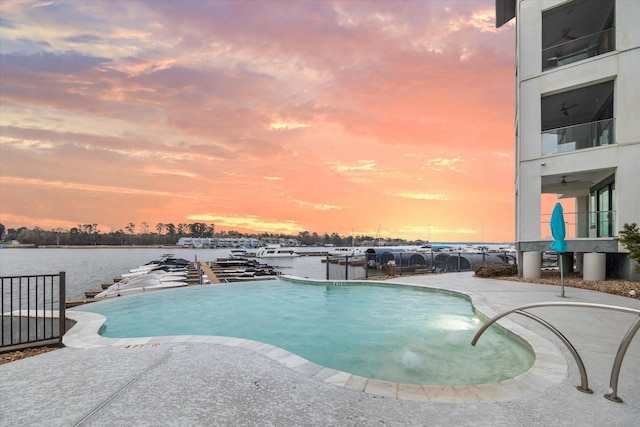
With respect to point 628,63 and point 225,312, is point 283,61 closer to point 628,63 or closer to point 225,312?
point 225,312

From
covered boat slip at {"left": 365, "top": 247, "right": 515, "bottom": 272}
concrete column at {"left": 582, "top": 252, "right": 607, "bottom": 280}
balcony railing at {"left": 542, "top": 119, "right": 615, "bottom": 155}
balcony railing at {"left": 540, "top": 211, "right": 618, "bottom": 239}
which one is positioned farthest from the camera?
covered boat slip at {"left": 365, "top": 247, "right": 515, "bottom": 272}

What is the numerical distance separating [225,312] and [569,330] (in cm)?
906

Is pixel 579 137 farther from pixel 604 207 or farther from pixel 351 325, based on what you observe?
pixel 351 325

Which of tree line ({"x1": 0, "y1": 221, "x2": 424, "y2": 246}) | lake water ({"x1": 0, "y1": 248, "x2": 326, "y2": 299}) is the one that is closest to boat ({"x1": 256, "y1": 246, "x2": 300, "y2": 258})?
lake water ({"x1": 0, "y1": 248, "x2": 326, "y2": 299})

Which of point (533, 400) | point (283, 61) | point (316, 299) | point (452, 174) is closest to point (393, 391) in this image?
point (533, 400)

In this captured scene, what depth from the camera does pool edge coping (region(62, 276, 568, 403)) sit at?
3.67 m

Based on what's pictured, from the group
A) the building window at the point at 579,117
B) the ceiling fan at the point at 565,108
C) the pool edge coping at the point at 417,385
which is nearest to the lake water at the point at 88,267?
the pool edge coping at the point at 417,385

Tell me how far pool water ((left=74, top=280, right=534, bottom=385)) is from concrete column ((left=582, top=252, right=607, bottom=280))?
6417 mm

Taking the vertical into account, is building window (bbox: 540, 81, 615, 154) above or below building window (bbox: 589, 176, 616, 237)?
above

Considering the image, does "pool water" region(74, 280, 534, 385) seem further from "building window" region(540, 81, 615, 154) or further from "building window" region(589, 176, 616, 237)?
"building window" region(540, 81, 615, 154)

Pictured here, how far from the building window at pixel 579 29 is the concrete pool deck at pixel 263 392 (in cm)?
1497

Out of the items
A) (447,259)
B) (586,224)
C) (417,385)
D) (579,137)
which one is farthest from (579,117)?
(417,385)

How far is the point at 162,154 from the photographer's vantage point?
22.9 m

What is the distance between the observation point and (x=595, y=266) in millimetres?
12844
